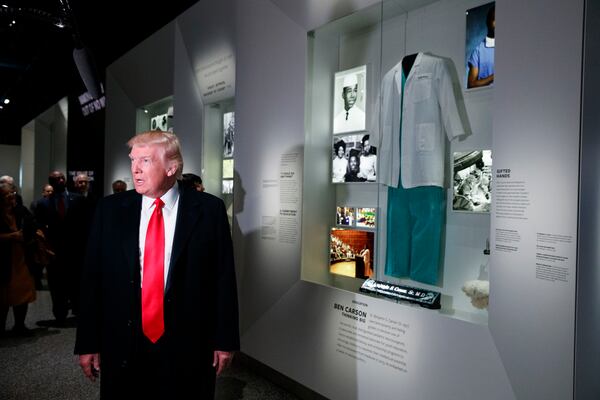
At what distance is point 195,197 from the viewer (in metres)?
2.04

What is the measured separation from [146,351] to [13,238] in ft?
10.2

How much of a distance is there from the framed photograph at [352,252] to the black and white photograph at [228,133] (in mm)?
1823

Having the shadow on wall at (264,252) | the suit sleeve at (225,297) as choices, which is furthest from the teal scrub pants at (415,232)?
the suit sleeve at (225,297)

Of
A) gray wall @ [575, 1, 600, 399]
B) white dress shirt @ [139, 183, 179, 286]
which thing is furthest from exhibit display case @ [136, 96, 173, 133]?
gray wall @ [575, 1, 600, 399]

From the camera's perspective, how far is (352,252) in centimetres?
345

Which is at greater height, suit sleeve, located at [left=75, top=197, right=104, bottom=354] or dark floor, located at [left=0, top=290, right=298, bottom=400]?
suit sleeve, located at [left=75, top=197, right=104, bottom=354]

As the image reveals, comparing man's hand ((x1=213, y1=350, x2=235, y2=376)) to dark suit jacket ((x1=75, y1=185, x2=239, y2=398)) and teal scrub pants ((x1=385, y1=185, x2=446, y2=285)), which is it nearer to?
dark suit jacket ((x1=75, y1=185, x2=239, y2=398))

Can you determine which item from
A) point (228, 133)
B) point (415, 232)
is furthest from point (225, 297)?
point (228, 133)

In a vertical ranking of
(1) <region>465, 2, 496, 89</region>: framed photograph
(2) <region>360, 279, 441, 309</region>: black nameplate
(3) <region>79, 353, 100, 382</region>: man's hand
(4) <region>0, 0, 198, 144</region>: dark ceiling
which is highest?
(4) <region>0, 0, 198, 144</region>: dark ceiling

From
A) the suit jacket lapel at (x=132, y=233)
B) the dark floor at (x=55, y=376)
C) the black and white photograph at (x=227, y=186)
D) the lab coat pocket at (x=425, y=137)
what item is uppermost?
the lab coat pocket at (x=425, y=137)

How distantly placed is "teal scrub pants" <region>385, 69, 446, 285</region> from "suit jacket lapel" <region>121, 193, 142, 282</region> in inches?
71.9

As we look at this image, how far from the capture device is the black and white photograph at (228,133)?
4.80 metres

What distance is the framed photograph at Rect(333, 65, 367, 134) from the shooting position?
11.2 feet

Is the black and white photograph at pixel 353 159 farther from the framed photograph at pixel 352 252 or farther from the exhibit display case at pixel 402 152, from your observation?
the framed photograph at pixel 352 252
